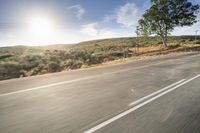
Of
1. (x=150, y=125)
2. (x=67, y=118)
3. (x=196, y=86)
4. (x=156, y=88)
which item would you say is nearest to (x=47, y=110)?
(x=67, y=118)

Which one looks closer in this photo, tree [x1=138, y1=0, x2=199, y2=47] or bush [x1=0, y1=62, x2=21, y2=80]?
bush [x1=0, y1=62, x2=21, y2=80]

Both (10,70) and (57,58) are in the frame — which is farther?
(57,58)

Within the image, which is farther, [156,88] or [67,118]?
[156,88]

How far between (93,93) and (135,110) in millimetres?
2144

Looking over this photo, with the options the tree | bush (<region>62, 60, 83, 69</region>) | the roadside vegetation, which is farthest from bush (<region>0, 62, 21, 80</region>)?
the tree

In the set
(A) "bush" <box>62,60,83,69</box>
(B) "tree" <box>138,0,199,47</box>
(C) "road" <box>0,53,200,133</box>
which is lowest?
(A) "bush" <box>62,60,83,69</box>

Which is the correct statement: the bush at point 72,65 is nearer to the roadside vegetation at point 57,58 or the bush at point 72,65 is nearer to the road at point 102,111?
the roadside vegetation at point 57,58

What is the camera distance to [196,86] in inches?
302

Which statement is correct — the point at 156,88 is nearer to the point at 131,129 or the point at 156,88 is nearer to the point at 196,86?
the point at 196,86

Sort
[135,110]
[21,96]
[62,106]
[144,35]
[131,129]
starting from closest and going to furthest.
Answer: [131,129]
[135,110]
[62,106]
[21,96]
[144,35]

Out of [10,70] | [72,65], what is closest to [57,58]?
[72,65]

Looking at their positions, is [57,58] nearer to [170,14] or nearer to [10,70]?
[10,70]

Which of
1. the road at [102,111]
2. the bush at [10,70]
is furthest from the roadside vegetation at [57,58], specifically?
the road at [102,111]

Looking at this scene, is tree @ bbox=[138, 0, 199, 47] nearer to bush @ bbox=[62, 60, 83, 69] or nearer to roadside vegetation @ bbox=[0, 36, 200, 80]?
roadside vegetation @ bbox=[0, 36, 200, 80]
